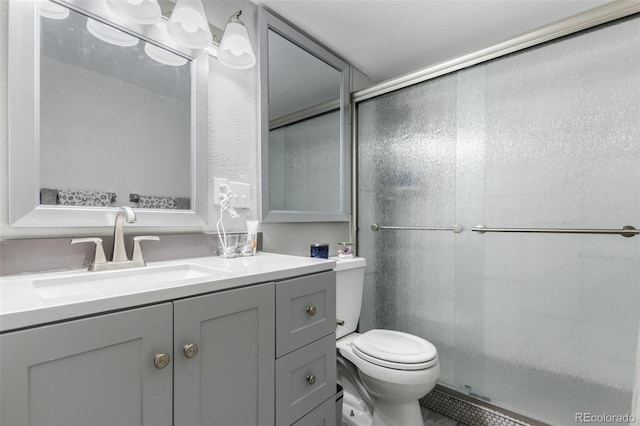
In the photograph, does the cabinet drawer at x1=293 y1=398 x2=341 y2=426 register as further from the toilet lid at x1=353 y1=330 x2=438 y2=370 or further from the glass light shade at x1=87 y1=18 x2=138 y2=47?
the glass light shade at x1=87 y1=18 x2=138 y2=47

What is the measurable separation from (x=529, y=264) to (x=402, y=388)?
2.70ft

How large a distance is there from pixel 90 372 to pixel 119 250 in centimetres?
48

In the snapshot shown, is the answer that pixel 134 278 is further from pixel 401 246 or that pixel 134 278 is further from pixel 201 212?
pixel 401 246

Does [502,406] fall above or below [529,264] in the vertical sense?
below

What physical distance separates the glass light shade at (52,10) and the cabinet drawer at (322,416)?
4.65 feet

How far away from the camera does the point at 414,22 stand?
5.33 ft

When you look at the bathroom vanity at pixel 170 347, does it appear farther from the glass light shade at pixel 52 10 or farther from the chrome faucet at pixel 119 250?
the glass light shade at pixel 52 10

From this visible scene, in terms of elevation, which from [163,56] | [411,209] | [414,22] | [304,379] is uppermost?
[414,22]

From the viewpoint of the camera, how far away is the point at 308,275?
988 mm

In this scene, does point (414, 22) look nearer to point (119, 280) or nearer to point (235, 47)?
point (235, 47)

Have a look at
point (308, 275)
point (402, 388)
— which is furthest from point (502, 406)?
point (308, 275)

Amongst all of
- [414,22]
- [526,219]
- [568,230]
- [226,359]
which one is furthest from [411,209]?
[226,359]

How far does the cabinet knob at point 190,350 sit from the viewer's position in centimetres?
67

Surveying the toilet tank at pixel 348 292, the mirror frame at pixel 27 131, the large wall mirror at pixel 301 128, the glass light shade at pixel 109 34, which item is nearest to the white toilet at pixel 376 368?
the toilet tank at pixel 348 292
